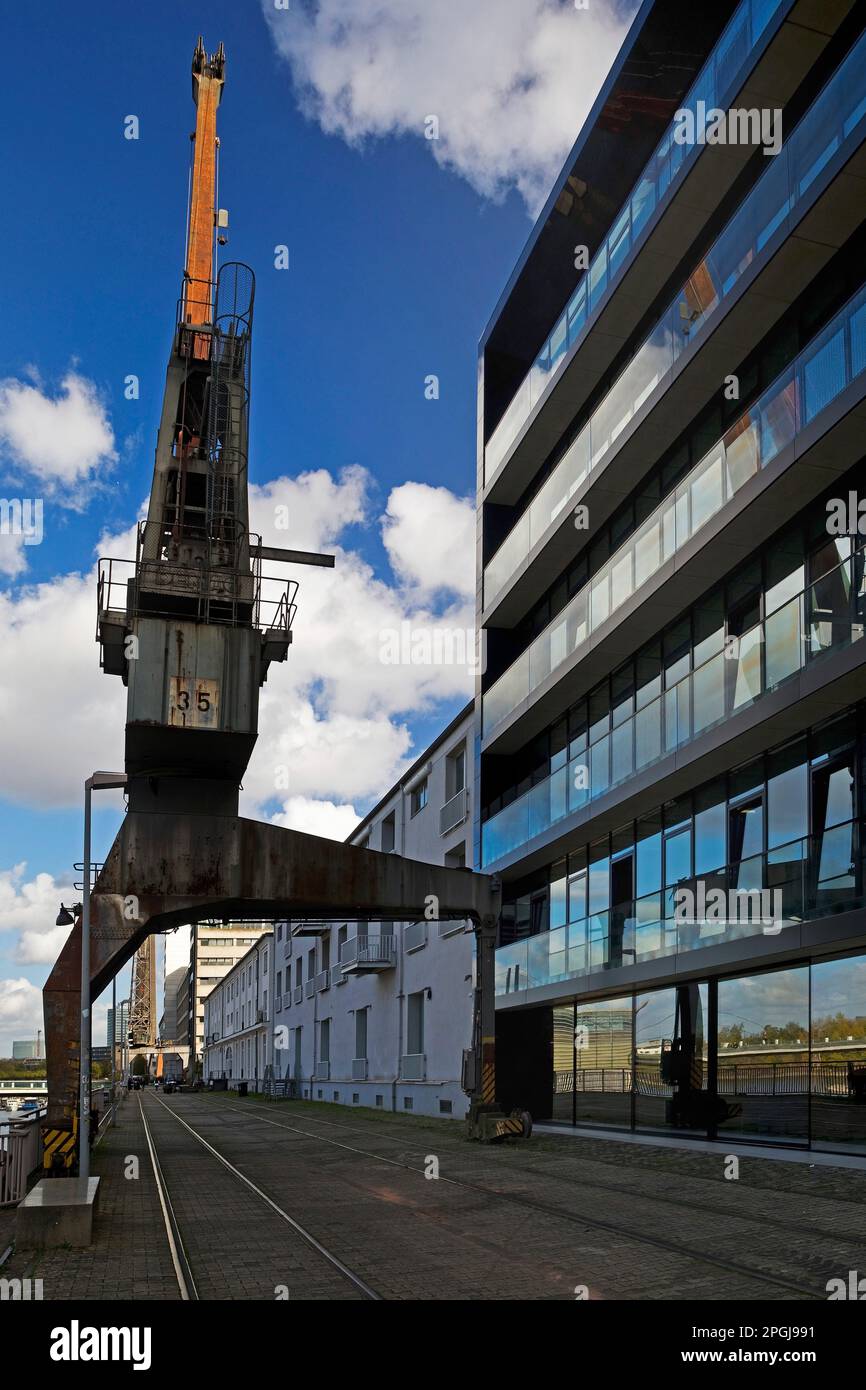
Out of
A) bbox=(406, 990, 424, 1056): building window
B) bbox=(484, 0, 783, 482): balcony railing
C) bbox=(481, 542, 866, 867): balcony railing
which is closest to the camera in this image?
bbox=(481, 542, 866, 867): balcony railing

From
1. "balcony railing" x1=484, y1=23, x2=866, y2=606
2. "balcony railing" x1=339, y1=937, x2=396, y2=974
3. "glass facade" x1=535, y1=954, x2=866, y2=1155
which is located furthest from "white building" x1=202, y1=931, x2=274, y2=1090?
"balcony railing" x1=484, y1=23, x2=866, y2=606

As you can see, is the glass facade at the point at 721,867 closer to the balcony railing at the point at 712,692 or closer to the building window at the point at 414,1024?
the balcony railing at the point at 712,692

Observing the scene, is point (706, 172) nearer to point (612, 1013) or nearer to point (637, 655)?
point (637, 655)

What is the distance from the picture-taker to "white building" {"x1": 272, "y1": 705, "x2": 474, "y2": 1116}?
1325 inches

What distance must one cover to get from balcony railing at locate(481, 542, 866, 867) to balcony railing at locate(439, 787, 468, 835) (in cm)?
535

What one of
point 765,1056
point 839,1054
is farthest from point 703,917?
point 839,1054

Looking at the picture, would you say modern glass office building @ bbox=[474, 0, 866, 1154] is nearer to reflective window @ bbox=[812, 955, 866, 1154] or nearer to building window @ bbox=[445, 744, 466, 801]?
reflective window @ bbox=[812, 955, 866, 1154]

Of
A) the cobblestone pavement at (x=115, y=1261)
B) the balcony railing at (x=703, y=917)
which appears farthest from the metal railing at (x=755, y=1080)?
the cobblestone pavement at (x=115, y=1261)

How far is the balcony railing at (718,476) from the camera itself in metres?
15.5

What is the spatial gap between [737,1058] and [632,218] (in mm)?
15288

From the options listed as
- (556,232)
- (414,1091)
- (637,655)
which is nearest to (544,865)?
(637,655)

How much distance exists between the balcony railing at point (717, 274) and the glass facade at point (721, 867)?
7.05m

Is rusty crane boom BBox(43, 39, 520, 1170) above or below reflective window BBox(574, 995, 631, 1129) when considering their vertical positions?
above

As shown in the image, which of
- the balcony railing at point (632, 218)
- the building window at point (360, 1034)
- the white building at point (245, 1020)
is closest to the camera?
the balcony railing at point (632, 218)
